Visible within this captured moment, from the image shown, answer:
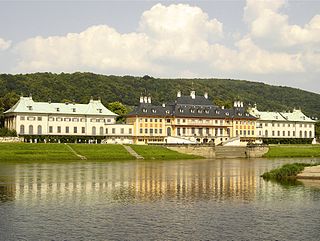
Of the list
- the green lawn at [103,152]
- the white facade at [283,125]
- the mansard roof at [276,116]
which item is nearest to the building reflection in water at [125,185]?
the green lawn at [103,152]

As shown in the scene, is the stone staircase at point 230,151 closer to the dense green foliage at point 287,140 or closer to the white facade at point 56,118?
the white facade at point 56,118

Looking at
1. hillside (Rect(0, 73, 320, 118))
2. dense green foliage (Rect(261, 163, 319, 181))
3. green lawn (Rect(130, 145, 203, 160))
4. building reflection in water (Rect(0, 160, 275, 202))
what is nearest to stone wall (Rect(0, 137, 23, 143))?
green lawn (Rect(130, 145, 203, 160))

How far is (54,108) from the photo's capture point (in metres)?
103

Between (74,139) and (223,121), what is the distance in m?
31.1

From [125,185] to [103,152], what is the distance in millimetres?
39481

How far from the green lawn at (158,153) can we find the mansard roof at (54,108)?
2119 centimetres

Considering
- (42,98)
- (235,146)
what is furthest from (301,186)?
(42,98)

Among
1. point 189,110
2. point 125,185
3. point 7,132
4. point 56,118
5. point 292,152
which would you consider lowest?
point 125,185

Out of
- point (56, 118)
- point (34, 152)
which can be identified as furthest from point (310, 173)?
point (56, 118)

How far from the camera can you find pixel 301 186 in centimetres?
4012

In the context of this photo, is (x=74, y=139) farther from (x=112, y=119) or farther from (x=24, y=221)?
(x=24, y=221)

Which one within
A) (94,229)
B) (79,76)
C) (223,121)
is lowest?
(94,229)

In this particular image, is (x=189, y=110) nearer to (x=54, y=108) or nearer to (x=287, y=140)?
(x=287, y=140)

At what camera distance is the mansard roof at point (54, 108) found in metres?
100
